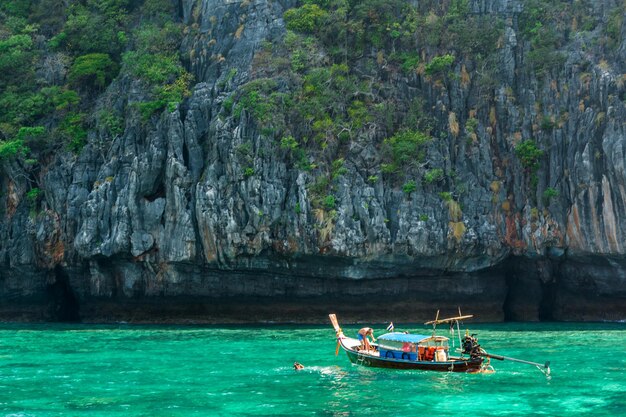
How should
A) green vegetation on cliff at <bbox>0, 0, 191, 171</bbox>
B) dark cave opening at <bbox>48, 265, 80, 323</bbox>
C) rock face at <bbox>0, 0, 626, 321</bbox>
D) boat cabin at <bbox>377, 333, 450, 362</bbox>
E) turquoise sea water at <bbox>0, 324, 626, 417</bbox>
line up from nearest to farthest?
turquoise sea water at <bbox>0, 324, 626, 417</bbox> → boat cabin at <bbox>377, 333, 450, 362</bbox> → rock face at <bbox>0, 0, 626, 321</bbox> → green vegetation on cliff at <bbox>0, 0, 191, 171</bbox> → dark cave opening at <bbox>48, 265, 80, 323</bbox>

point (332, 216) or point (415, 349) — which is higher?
point (332, 216)

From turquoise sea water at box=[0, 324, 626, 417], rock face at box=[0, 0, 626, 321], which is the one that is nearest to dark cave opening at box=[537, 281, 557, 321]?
rock face at box=[0, 0, 626, 321]

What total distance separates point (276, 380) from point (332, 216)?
15.7m

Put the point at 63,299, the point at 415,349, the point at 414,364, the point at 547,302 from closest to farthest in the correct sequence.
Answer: the point at 414,364 → the point at 415,349 → the point at 547,302 → the point at 63,299

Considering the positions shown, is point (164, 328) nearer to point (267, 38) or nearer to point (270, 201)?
point (270, 201)

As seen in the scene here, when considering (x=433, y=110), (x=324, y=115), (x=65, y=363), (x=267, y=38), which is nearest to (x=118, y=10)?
(x=267, y=38)

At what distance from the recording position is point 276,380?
23.8 m

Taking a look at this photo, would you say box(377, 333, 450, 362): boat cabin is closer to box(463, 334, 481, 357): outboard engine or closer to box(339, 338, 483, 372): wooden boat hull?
box(339, 338, 483, 372): wooden boat hull

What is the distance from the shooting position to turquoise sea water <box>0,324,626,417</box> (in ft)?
66.6

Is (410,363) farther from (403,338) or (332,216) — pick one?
(332,216)

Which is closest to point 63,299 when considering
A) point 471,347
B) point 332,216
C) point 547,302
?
point 332,216

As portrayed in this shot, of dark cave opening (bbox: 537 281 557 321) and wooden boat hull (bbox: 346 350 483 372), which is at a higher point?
dark cave opening (bbox: 537 281 557 321)

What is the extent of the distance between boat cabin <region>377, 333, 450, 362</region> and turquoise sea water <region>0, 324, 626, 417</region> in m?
0.47

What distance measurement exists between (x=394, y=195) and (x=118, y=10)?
690 inches
